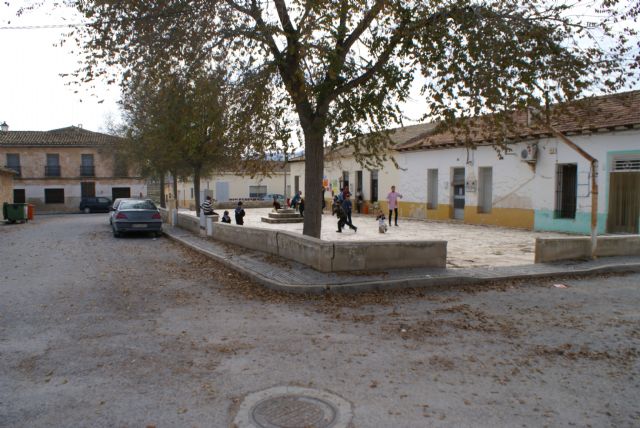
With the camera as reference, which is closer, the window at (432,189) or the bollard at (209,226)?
the bollard at (209,226)

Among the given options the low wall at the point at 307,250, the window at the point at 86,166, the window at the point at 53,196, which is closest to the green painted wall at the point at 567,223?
the low wall at the point at 307,250

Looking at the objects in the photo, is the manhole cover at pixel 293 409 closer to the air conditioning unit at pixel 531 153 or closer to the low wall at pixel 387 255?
the low wall at pixel 387 255

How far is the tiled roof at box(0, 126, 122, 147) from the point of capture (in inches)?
1794

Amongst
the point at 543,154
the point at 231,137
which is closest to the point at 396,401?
the point at 231,137

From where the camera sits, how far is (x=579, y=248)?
10.6 m

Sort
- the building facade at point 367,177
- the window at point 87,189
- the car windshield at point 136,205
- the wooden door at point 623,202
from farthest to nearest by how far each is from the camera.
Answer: the window at point 87,189
the building facade at point 367,177
the car windshield at point 136,205
the wooden door at point 623,202

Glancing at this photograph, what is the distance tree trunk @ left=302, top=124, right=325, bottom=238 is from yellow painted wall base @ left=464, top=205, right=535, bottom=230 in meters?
10.8

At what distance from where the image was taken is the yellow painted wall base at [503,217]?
1831cm

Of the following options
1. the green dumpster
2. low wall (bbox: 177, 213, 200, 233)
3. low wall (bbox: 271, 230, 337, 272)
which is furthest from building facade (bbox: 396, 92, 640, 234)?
the green dumpster

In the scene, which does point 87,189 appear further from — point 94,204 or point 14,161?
point 14,161

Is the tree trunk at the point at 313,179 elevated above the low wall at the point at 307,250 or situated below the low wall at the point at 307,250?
above

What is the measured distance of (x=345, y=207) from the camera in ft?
54.6

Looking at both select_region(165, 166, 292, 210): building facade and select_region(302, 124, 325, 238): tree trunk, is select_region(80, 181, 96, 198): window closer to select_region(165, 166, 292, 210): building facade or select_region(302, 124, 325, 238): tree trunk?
select_region(165, 166, 292, 210): building facade

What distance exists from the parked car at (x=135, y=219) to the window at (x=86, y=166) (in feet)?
110
